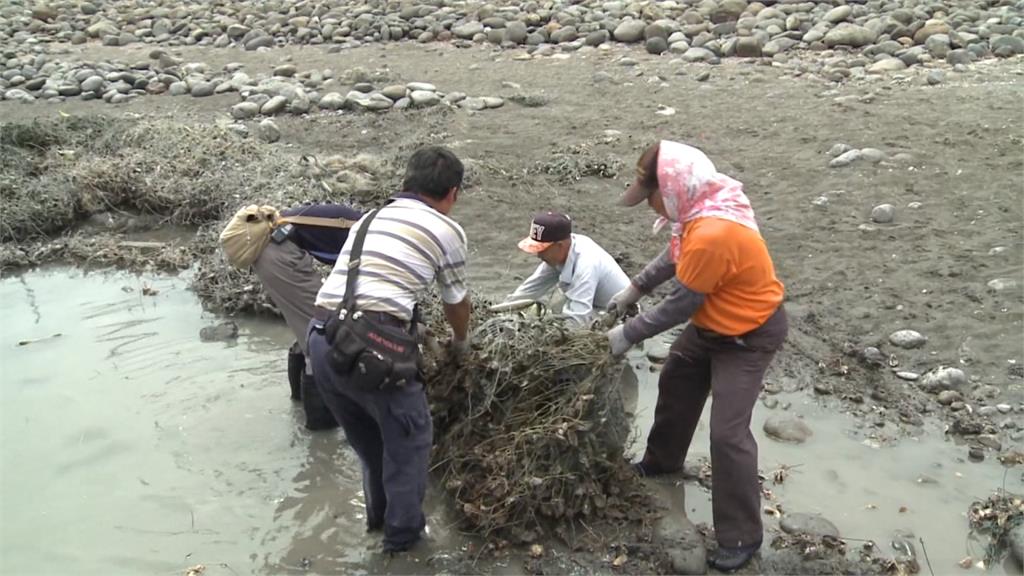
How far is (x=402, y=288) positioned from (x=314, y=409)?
1897 millimetres

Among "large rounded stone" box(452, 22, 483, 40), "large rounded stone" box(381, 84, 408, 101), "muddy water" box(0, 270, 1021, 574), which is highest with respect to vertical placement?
"large rounded stone" box(452, 22, 483, 40)

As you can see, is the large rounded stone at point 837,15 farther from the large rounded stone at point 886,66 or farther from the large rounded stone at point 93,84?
the large rounded stone at point 93,84

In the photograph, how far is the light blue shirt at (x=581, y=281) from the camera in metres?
5.45

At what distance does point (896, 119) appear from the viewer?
9117 millimetres

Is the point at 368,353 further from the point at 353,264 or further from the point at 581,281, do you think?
the point at 581,281

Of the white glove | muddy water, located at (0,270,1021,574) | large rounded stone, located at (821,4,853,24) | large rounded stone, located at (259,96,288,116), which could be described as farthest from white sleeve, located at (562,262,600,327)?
large rounded stone, located at (821,4,853,24)

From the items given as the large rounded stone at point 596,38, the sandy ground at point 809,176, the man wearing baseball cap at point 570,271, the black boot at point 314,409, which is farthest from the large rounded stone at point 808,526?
the large rounded stone at point 596,38

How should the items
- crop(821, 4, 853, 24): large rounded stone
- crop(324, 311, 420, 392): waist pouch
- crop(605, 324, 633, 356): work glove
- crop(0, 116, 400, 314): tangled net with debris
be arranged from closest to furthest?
crop(324, 311, 420, 392): waist pouch
crop(605, 324, 633, 356): work glove
crop(0, 116, 400, 314): tangled net with debris
crop(821, 4, 853, 24): large rounded stone

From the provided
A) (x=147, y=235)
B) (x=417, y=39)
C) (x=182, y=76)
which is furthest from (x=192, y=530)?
(x=417, y=39)

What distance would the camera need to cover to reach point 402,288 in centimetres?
358

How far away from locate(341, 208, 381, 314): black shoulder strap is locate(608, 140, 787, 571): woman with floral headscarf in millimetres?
1132

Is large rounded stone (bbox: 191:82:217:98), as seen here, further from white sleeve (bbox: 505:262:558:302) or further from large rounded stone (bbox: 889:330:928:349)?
large rounded stone (bbox: 889:330:928:349)

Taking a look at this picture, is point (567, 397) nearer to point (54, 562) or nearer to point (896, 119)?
point (54, 562)

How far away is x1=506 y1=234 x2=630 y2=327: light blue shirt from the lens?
5449mm
